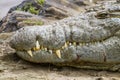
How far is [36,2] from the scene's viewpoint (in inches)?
404

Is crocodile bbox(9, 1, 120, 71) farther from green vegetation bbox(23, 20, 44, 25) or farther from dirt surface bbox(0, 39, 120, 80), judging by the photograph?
green vegetation bbox(23, 20, 44, 25)

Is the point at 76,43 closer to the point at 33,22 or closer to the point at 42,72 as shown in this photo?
the point at 42,72

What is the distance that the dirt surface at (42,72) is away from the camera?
599 centimetres

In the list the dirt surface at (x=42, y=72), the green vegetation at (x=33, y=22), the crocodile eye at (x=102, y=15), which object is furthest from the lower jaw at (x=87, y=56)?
the green vegetation at (x=33, y=22)

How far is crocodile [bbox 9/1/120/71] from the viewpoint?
6.03 meters

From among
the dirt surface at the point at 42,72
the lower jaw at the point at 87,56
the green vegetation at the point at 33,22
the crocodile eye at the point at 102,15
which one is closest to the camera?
the dirt surface at the point at 42,72

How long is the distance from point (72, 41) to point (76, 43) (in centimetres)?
9

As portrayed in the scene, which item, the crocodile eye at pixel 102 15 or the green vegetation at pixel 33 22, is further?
the green vegetation at pixel 33 22

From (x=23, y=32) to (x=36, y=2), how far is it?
4215 mm

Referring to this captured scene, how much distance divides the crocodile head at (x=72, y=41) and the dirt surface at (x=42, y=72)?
0.18 m

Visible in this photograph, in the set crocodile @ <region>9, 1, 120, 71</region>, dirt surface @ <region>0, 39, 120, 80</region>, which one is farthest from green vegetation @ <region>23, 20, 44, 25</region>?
crocodile @ <region>9, 1, 120, 71</region>

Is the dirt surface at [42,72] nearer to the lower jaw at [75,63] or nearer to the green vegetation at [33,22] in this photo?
the lower jaw at [75,63]

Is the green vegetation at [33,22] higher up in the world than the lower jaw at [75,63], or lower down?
higher up

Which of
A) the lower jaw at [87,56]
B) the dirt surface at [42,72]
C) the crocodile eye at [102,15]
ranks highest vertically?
the crocodile eye at [102,15]
